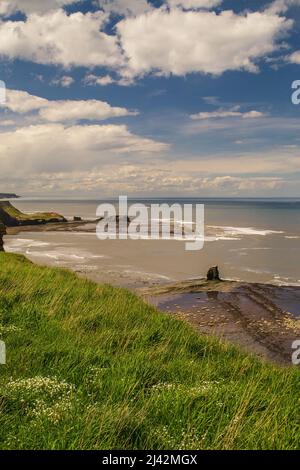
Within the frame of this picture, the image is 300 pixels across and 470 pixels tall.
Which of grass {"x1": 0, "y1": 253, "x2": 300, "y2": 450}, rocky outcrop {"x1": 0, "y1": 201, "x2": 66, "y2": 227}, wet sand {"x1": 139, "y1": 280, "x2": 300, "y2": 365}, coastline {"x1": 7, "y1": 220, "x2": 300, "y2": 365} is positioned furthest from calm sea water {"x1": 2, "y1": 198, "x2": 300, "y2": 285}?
rocky outcrop {"x1": 0, "y1": 201, "x2": 66, "y2": 227}

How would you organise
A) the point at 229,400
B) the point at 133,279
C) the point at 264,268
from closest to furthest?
the point at 229,400 < the point at 133,279 < the point at 264,268

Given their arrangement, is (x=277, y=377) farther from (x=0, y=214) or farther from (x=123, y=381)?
(x=0, y=214)

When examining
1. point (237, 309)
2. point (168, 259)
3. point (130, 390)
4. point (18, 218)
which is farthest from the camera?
point (18, 218)

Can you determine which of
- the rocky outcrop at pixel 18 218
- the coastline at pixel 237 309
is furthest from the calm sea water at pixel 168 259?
the rocky outcrop at pixel 18 218

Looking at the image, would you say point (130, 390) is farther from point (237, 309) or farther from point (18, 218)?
point (18, 218)

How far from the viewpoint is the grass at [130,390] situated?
183 inches

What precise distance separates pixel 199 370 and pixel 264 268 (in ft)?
121

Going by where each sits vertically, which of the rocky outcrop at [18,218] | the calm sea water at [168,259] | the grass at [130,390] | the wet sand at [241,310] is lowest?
the wet sand at [241,310]

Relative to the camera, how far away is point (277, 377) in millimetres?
7320

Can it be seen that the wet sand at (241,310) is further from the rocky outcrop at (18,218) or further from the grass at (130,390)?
the rocky outcrop at (18,218)

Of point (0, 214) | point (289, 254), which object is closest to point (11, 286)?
point (289, 254)

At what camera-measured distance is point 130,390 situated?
5.91 meters

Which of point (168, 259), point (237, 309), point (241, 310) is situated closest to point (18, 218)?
point (168, 259)

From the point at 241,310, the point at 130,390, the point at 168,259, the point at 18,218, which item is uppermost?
the point at 18,218
